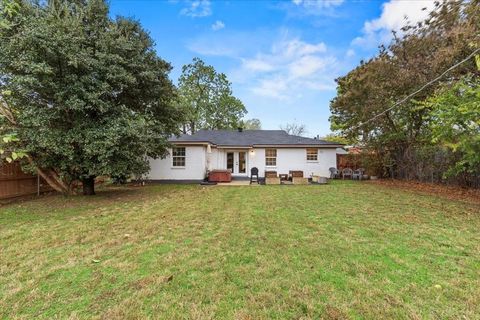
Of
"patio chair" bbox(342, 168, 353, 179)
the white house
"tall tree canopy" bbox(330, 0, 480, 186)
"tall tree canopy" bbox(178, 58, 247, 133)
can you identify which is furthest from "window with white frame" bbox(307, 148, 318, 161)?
"tall tree canopy" bbox(178, 58, 247, 133)

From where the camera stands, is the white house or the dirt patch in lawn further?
the white house

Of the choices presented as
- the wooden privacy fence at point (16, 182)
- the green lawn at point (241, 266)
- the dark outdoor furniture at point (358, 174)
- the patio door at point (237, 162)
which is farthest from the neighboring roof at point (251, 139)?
the green lawn at point (241, 266)

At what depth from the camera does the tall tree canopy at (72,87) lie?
7566mm

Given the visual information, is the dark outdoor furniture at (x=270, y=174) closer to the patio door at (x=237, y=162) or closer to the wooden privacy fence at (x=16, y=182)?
the patio door at (x=237, y=162)

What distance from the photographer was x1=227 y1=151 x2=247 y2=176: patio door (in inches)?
742

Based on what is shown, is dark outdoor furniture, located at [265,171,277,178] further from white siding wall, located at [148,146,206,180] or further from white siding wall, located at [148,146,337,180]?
white siding wall, located at [148,146,206,180]

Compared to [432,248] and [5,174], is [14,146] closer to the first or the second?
[5,174]

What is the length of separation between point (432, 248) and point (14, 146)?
11.4 meters

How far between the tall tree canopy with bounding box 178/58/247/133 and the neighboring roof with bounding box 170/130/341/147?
12382mm

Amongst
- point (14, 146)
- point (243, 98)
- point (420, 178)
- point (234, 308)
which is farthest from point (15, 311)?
point (243, 98)

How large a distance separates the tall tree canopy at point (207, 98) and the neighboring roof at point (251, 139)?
40.6ft

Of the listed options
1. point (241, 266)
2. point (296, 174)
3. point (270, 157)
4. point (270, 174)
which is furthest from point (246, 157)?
point (241, 266)

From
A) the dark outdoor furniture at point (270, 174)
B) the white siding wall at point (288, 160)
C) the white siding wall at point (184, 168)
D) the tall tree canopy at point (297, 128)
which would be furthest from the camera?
the tall tree canopy at point (297, 128)

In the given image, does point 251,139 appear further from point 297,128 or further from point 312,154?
point 297,128
